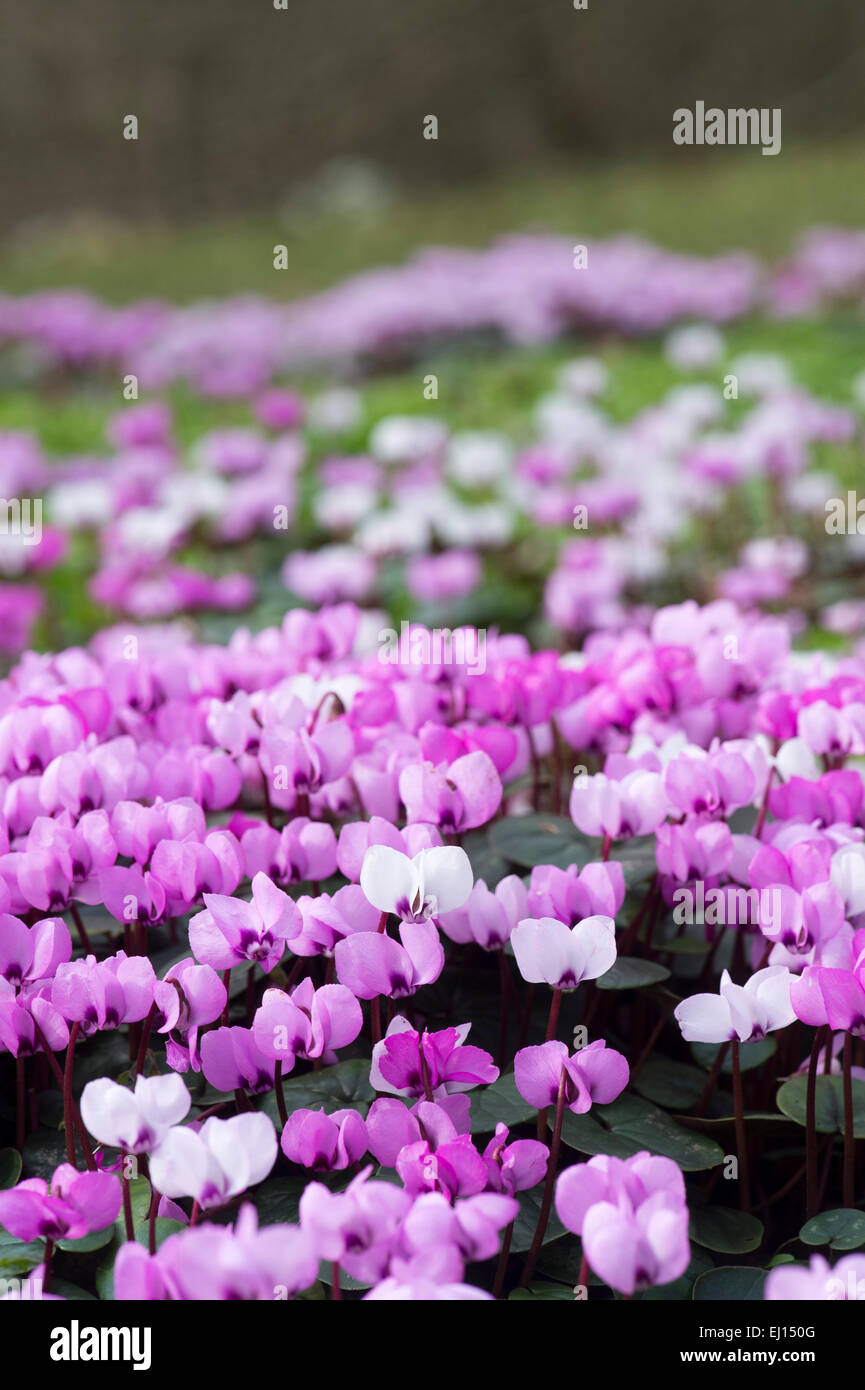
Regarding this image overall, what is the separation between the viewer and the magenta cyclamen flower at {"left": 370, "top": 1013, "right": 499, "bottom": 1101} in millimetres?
1238

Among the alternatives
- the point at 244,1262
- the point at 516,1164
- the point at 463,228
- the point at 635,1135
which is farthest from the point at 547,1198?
the point at 463,228

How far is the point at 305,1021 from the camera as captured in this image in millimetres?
1257

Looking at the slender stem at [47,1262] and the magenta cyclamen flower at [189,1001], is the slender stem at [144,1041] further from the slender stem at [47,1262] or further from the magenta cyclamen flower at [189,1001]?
the slender stem at [47,1262]

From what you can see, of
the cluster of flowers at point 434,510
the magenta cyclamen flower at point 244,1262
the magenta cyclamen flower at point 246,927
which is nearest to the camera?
the magenta cyclamen flower at point 244,1262

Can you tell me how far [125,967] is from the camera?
130cm

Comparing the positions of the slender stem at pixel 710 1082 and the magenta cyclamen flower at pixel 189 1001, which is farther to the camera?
the slender stem at pixel 710 1082

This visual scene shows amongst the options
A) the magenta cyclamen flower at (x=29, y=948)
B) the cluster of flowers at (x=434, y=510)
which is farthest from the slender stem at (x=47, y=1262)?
the cluster of flowers at (x=434, y=510)

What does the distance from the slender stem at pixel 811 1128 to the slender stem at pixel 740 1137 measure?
6 cm

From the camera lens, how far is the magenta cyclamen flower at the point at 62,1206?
1.11 meters

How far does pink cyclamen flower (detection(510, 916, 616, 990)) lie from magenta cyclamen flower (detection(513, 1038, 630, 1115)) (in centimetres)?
9

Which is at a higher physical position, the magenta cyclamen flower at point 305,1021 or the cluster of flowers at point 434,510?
the cluster of flowers at point 434,510

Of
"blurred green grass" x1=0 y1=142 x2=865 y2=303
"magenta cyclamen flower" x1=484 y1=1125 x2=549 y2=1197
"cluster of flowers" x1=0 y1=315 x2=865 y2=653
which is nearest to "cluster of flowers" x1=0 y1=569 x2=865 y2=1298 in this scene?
"magenta cyclamen flower" x1=484 y1=1125 x2=549 y2=1197
